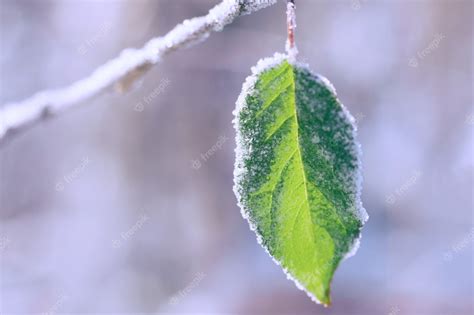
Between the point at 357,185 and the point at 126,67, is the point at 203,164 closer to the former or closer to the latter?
the point at 126,67

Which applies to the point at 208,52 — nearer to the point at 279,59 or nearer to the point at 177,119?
the point at 177,119

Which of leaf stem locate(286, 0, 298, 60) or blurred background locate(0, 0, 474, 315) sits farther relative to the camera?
blurred background locate(0, 0, 474, 315)

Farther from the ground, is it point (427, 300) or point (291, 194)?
point (427, 300)

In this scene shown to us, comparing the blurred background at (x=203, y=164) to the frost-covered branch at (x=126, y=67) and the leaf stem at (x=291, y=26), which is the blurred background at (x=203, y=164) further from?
the leaf stem at (x=291, y=26)

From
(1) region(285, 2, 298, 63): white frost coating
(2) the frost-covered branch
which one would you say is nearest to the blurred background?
(2) the frost-covered branch

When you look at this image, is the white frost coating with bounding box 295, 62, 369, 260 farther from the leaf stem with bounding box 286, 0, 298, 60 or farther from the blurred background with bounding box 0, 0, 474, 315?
the blurred background with bounding box 0, 0, 474, 315

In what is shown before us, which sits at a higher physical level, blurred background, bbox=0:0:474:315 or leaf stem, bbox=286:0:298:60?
blurred background, bbox=0:0:474:315

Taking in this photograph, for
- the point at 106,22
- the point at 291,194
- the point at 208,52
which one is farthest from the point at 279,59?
the point at 106,22

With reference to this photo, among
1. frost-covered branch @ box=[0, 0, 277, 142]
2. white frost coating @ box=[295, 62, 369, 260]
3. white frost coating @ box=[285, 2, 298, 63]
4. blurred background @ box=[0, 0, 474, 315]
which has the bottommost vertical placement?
white frost coating @ box=[295, 62, 369, 260]
